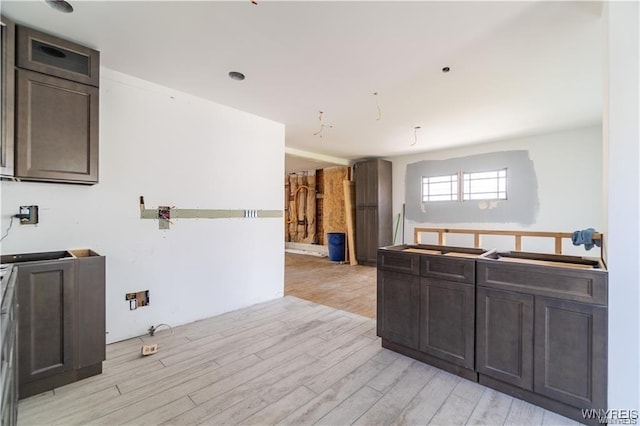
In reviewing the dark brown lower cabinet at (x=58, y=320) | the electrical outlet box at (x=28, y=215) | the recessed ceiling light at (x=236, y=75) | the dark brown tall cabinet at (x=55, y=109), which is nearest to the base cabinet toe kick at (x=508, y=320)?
the recessed ceiling light at (x=236, y=75)

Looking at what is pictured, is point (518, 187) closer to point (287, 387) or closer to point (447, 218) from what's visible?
point (447, 218)

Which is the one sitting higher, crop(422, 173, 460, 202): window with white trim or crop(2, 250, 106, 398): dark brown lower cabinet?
crop(422, 173, 460, 202): window with white trim

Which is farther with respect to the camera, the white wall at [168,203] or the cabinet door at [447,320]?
the white wall at [168,203]

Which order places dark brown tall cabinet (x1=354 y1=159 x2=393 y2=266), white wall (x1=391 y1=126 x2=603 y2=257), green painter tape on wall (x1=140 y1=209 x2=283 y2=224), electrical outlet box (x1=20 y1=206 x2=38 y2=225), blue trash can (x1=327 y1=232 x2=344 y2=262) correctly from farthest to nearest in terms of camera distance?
blue trash can (x1=327 y1=232 x2=344 y2=262), dark brown tall cabinet (x1=354 y1=159 x2=393 y2=266), white wall (x1=391 y1=126 x2=603 y2=257), green painter tape on wall (x1=140 y1=209 x2=283 y2=224), electrical outlet box (x1=20 y1=206 x2=38 y2=225)

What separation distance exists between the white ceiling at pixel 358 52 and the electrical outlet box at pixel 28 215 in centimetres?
141

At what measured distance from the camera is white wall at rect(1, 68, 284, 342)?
2504mm

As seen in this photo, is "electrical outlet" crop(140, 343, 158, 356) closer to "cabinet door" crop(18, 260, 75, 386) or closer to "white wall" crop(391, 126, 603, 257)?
"cabinet door" crop(18, 260, 75, 386)

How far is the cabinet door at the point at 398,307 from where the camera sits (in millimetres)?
2395

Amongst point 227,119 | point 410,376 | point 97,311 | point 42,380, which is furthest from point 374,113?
point 42,380

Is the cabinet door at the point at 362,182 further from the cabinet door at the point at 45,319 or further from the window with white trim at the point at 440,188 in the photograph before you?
the cabinet door at the point at 45,319

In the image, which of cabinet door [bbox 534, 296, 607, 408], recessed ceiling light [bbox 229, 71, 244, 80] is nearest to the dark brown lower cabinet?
recessed ceiling light [bbox 229, 71, 244, 80]

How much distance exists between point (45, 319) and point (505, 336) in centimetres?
325

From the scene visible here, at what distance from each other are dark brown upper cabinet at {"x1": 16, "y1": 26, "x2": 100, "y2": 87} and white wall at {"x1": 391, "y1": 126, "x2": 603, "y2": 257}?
247 inches

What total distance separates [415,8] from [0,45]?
2.92 metres
